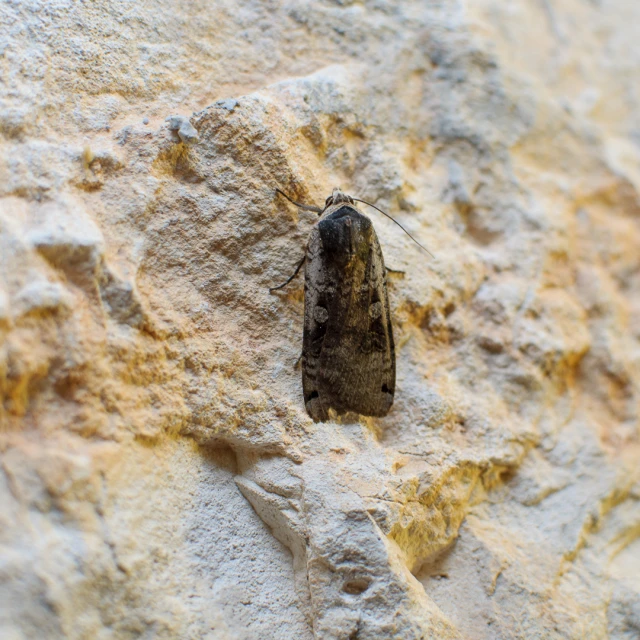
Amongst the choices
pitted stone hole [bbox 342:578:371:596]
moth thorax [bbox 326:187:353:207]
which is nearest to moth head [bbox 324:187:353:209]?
moth thorax [bbox 326:187:353:207]

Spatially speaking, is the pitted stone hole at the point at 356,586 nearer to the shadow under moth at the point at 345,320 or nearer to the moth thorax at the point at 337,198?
the shadow under moth at the point at 345,320

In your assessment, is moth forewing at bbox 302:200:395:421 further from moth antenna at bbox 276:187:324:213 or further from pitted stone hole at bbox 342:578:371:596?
pitted stone hole at bbox 342:578:371:596

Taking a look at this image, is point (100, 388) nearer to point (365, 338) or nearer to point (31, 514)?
point (31, 514)

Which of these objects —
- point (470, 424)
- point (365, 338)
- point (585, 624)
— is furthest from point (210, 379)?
point (585, 624)

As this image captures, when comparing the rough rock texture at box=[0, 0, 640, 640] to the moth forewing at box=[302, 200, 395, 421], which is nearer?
the rough rock texture at box=[0, 0, 640, 640]

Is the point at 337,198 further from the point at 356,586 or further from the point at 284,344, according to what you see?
the point at 356,586

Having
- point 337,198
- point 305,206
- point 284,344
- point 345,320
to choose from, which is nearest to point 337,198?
point 337,198
